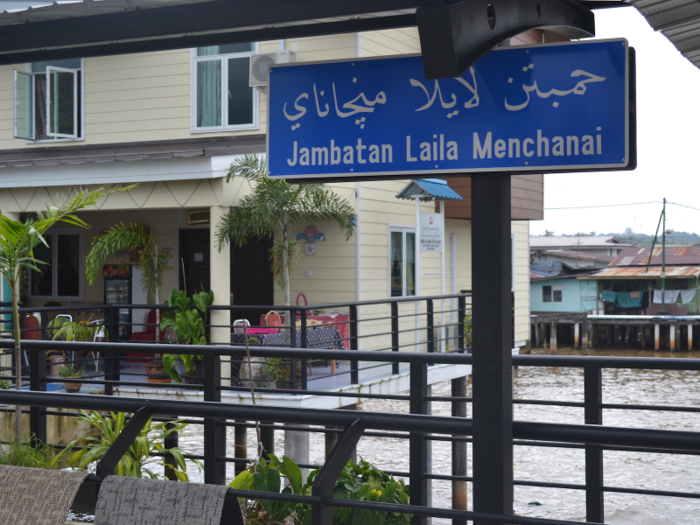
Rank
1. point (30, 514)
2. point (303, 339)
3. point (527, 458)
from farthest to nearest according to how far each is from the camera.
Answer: point (527, 458) → point (303, 339) → point (30, 514)

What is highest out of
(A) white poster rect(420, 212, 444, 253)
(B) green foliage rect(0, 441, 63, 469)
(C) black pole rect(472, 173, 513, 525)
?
(A) white poster rect(420, 212, 444, 253)

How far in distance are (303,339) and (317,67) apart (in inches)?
273

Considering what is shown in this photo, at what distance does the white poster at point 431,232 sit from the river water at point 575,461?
3.00 meters

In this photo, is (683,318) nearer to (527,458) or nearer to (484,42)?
(527,458)

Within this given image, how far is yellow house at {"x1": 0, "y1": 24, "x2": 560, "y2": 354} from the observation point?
448 inches

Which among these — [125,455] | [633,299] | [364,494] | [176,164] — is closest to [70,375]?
[176,164]

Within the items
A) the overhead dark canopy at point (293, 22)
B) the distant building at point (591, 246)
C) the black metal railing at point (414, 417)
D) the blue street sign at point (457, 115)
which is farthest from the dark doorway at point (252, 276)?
the distant building at point (591, 246)

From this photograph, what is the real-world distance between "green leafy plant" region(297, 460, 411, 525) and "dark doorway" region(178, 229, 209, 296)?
10.9m

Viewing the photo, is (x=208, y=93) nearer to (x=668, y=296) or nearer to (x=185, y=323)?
(x=185, y=323)

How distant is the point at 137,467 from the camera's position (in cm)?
447

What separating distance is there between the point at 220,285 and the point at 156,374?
4.78ft

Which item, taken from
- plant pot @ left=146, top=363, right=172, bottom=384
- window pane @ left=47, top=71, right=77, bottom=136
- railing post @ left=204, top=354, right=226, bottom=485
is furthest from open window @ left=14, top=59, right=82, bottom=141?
railing post @ left=204, top=354, right=226, bottom=485

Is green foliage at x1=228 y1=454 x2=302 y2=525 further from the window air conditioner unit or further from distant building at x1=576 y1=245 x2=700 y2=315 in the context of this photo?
distant building at x1=576 y1=245 x2=700 y2=315

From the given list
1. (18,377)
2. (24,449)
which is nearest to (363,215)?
(18,377)
